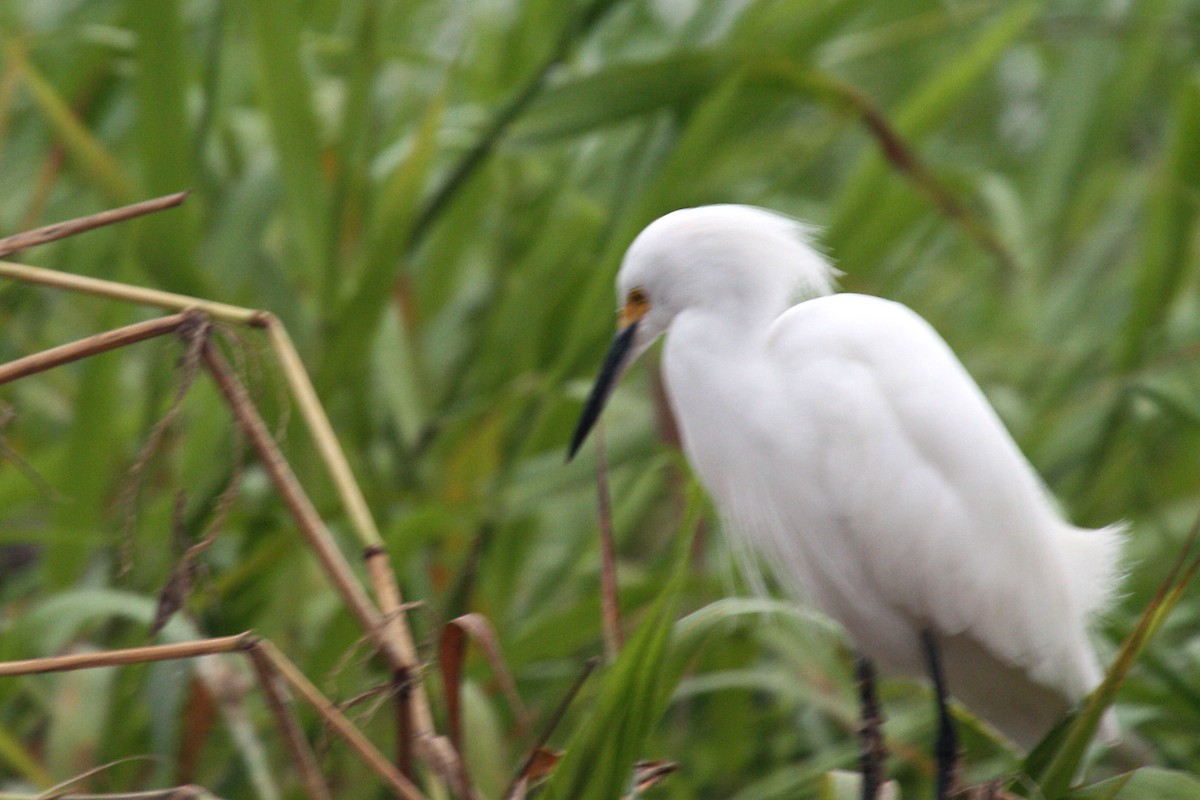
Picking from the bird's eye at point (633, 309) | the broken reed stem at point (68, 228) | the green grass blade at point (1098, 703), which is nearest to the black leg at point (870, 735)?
the green grass blade at point (1098, 703)

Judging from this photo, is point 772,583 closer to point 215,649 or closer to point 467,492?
point 467,492

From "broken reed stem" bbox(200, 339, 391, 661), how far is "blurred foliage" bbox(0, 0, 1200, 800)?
0.20 m

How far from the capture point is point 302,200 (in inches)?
57.8

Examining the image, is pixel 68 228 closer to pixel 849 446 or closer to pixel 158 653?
pixel 158 653

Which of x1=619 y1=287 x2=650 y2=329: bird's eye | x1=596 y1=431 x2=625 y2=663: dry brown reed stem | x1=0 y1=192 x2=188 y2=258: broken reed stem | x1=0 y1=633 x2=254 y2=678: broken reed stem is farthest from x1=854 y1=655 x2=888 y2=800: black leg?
x1=0 y1=192 x2=188 y2=258: broken reed stem

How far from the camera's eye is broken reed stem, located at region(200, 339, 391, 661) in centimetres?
78

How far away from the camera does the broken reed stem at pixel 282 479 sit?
2.55 ft

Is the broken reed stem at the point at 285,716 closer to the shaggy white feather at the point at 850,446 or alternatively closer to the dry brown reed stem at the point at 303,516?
the dry brown reed stem at the point at 303,516

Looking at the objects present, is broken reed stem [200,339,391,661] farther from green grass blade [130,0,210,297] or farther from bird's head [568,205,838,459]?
green grass blade [130,0,210,297]

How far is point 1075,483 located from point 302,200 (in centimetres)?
106

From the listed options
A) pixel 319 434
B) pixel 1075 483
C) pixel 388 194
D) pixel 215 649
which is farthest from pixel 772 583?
pixel 215 649

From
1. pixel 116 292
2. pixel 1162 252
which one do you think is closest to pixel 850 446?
pixel 116 292

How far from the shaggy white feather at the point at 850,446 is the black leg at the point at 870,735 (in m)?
0.07

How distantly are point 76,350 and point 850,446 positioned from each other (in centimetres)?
58
